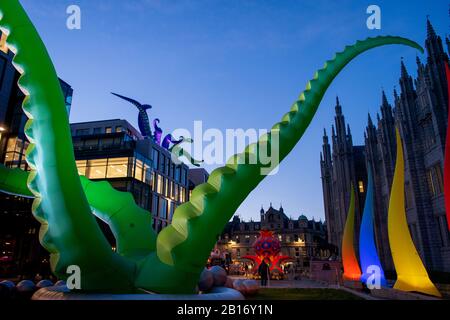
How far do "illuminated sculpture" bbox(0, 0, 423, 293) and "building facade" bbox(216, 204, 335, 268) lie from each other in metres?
81.2

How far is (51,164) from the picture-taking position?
197 inches

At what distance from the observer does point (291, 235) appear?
87375 millimetres

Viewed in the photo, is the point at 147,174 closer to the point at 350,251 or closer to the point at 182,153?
the point at 182,153

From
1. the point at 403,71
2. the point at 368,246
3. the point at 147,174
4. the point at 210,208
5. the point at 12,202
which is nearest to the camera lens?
the point at 210,208

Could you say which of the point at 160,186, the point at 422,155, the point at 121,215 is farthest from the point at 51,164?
the point at 160,186

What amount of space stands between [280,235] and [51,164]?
87490 millimetres

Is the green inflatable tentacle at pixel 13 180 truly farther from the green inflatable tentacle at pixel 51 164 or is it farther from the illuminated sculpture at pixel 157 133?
the illuminated sculpture at pixel 157 133

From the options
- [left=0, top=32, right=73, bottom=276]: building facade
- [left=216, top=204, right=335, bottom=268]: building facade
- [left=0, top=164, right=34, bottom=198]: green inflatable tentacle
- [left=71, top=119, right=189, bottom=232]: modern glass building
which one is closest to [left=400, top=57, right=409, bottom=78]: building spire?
[left=71, top=119, right=189, bottom=232]: modern glass building

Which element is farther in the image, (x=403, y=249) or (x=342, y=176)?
(x=342, y=176)

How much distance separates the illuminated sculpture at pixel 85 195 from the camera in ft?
16.2

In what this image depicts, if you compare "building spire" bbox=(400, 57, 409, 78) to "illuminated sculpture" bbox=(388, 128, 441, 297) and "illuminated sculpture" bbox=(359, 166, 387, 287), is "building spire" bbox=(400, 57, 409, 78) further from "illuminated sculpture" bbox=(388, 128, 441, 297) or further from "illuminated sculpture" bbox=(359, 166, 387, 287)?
"illuminated sculpture" bbox=(388, 128, 441, 297)

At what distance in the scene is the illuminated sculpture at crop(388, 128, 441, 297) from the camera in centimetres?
1300

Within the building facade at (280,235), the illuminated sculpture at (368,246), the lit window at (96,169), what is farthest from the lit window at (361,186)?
the lit window at (96,169)
